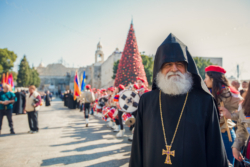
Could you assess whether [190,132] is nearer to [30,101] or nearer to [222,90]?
[222,90]

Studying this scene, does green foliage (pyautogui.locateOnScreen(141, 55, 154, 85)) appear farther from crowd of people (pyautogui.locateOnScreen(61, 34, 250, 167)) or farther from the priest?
the priest

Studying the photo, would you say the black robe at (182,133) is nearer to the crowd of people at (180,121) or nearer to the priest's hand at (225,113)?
the crowd of people at (180,121)

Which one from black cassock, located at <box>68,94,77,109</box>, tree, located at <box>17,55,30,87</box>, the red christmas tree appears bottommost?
black cassock, located at <box>68,94,77,109</box>

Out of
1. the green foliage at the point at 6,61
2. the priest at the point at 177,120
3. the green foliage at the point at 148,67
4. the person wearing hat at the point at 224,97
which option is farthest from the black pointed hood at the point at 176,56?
the green foliage at the point at 6,61

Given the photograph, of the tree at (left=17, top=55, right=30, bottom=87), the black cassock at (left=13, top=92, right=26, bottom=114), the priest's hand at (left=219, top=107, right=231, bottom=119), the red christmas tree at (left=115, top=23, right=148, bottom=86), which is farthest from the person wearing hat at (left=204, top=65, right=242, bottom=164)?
the tree at (left=17, top=55, right=30, bottom=87)

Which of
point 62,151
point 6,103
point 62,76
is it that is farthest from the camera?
point 62,76

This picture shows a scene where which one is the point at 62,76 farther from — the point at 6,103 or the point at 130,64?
the point at 6,103

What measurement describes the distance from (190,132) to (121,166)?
2881 millimetres

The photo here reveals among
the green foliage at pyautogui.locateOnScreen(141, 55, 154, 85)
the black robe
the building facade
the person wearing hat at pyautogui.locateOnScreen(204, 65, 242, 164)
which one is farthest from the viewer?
the building facade

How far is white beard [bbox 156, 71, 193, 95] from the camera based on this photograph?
1.95 metres

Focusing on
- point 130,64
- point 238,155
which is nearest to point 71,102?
point 130,64

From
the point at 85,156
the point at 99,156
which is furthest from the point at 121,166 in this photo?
the point at 85,156

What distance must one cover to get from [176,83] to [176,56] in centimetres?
29

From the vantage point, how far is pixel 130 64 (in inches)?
511
